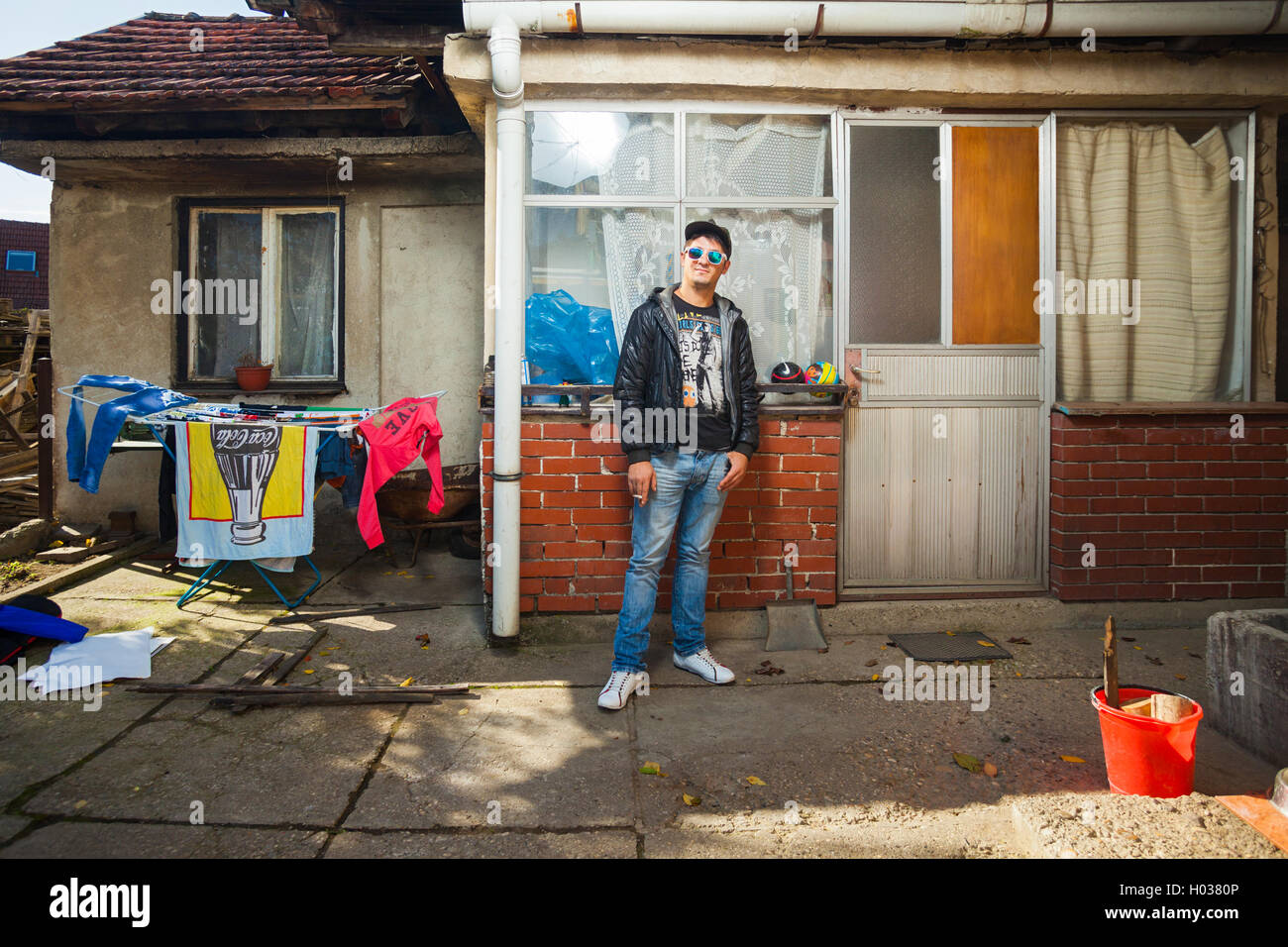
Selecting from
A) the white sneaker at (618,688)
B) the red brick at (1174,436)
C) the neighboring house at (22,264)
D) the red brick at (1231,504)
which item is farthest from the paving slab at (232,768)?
the neighboring house at (22,264)

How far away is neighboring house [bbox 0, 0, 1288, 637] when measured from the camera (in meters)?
4.61

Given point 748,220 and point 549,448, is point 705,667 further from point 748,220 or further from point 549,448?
point 748,220

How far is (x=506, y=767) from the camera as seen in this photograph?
10.7ft

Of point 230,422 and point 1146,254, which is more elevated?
point 1146,254

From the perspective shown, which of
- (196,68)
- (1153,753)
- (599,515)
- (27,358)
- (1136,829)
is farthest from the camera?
(27,358)

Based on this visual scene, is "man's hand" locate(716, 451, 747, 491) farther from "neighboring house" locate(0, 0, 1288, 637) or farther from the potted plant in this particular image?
the potted plant

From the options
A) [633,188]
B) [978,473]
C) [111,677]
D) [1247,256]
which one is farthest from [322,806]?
[1247,256]

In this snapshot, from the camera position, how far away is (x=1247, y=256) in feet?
16.3

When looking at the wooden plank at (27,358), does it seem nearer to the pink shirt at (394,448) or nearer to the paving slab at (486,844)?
the pink shirt at (394,448)

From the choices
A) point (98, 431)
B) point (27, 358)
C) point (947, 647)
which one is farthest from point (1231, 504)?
point (27, 358)

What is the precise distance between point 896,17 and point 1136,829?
4.09 metres

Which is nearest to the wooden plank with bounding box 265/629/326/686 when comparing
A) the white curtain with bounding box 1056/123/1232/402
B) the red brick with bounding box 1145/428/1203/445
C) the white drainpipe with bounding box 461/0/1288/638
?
the white drainpipe with bounding box 461/0/1288/638

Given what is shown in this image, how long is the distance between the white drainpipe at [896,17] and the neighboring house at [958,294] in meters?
0.20

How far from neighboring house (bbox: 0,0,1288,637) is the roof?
3.12 ft
